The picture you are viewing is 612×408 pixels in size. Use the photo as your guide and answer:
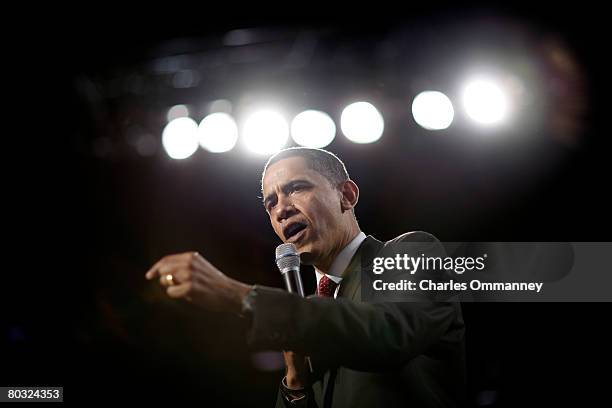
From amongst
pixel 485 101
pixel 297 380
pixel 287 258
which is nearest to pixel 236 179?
pixel 485 101

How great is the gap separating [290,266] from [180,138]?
10.4 feet

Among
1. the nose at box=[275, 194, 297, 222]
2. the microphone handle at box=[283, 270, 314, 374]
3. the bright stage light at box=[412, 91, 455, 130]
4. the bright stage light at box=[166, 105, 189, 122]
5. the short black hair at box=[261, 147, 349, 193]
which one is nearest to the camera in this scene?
the microphone handle at box=[283, 270, 314, 374]

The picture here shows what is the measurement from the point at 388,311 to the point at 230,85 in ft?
11.1

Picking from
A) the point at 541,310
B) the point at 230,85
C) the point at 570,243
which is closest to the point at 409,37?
the point at 230,85

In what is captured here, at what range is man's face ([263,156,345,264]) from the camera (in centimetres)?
213

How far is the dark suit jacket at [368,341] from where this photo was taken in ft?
A: 4.72

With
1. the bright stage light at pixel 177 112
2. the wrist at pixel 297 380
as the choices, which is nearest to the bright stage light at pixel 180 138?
the bright stage light at pixel 177 112

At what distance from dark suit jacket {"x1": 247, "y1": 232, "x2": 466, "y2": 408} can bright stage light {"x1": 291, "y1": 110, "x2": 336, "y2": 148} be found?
248cm

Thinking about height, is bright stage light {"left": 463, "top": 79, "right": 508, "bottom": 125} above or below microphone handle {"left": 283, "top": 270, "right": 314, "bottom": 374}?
above

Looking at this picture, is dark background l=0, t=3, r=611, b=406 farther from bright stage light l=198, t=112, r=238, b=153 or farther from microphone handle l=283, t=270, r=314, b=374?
microphone handle l=283, t=270, r=314, b=374

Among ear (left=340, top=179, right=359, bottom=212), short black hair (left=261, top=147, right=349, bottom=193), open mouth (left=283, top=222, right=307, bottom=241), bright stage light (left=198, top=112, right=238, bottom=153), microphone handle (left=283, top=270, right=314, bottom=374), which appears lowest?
microphone handle (left=283, top=270, right=314, bottom=374)

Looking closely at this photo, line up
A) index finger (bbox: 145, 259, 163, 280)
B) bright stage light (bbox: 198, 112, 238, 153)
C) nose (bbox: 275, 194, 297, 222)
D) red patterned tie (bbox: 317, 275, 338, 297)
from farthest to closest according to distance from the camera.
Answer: bright stage light (bbox: 198, 112, 238, 153) → nose (bbox: 275, 194, 297, 222) → red patterned tie (bbox: 317, 275, 338, 297) → index finger (bbox: 145, 259, 163, 280)

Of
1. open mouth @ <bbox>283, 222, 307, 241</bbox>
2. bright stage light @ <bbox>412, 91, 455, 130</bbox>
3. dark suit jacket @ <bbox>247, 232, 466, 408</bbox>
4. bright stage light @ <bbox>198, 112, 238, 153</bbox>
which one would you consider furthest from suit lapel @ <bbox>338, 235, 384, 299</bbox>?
bright stage light @ <bbox>198, 112, 238, 153</bbox>

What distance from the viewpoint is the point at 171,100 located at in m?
4.72
